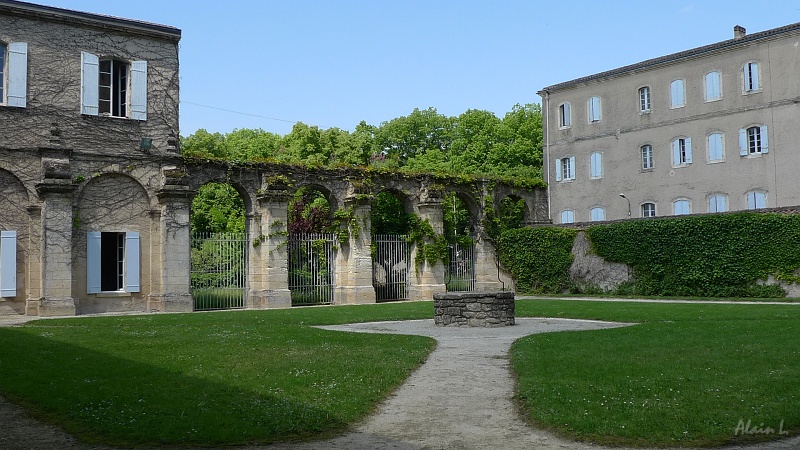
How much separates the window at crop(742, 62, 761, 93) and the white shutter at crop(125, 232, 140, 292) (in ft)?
79.4

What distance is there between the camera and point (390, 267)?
95.9 feet

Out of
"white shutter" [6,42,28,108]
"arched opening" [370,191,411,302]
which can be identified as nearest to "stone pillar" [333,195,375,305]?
"arched opening" [370,191,411,302]

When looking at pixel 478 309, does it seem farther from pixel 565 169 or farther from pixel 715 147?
pixel 565 169

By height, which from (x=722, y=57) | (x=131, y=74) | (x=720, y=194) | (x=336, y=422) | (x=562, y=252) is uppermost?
(x=722, y=57)

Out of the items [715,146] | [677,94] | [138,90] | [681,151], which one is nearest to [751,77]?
[715,146]

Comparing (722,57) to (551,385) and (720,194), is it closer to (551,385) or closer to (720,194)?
(720,194)

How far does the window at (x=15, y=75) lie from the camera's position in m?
21.4

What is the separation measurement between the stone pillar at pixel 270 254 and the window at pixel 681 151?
697 inches

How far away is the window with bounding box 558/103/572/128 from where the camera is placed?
1484 inches

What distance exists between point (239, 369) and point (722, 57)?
2826 cm

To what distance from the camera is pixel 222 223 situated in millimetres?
39250

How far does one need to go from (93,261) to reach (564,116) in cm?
2425

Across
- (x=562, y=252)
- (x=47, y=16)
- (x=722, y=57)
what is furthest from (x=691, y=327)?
(x=722, y=57)

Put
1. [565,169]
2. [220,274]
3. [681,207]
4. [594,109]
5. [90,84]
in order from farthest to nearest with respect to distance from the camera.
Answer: [565,169] < [594,109] < [681,207] < [220,274] < [90,84]
